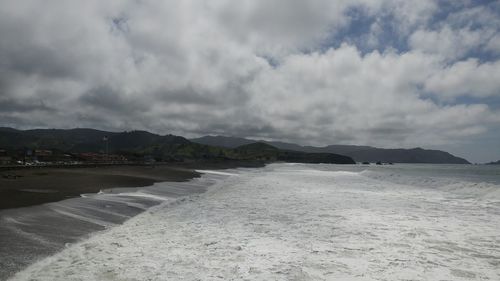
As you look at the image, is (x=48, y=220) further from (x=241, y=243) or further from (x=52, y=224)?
(x=241, y=243)

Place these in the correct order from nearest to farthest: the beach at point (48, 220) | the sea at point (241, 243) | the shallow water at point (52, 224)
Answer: the sea at point (241, 243) < the shallow water at point (52, 224) < the beach at point (48, 220)

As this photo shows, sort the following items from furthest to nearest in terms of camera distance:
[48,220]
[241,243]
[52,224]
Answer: [48,220] → [52,224] → [241,243]

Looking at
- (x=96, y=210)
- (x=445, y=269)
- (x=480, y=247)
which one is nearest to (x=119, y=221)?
(x=96, y=210)

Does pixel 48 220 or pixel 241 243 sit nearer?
pixel 241 243

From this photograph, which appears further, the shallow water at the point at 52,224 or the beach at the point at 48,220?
the beach at the point at 48,220

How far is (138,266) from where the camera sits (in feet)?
30.5

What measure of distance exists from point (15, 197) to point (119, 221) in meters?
8.80

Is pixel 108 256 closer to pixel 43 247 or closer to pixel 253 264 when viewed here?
pixel 43 247

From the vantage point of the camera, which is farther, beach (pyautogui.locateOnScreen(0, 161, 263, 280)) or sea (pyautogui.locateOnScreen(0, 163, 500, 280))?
beach (pyautogui.locateOnScreen(0, 161, 263, 280))

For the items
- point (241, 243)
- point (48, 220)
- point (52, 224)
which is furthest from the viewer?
point (48, 220)

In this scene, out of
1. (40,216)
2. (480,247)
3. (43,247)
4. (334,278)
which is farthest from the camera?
(40,216)

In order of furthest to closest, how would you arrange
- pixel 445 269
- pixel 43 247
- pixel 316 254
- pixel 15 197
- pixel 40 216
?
pixel 15 197 < pixel 40 216 < pixel 316 254 < pixel 43 247 < pixel 445 269

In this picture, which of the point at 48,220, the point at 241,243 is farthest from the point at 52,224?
the point at 241,243

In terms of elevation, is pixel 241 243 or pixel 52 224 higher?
pixel 52 224
